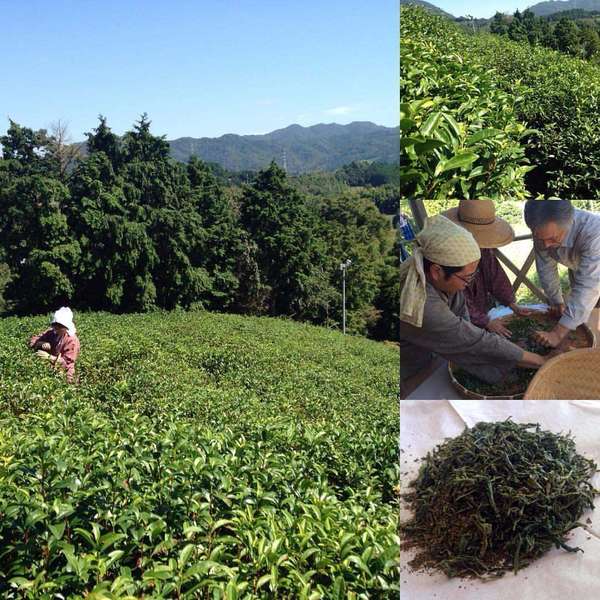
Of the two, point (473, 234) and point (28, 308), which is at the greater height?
point (473, 234)

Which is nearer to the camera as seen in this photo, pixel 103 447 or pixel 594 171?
pixel 103 447

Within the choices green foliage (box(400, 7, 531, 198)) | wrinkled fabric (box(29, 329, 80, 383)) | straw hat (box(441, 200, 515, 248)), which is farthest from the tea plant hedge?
wrinkled fabric (box(29, 329, 80, 383))

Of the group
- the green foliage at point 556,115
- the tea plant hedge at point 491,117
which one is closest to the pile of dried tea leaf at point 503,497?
the tea plant hedge at point 491,117

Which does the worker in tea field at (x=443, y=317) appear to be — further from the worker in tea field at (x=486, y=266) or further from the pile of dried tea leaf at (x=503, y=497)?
the pile of dried tea leaf at (x=503, y=497)

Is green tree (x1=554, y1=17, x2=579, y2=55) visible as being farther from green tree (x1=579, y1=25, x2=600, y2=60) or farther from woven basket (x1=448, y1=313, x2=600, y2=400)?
woven basket (x1=448, y1=313, x2=600, y2=400)

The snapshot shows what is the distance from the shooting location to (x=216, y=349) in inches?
296

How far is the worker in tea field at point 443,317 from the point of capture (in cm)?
156

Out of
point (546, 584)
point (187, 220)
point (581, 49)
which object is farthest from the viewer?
point (187, 220)

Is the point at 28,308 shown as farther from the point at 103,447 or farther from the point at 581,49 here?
the point at 103,447

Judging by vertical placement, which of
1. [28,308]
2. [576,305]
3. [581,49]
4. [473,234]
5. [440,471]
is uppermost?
[581,49]

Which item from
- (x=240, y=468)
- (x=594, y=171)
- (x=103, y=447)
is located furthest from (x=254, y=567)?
(x=594, y=171)

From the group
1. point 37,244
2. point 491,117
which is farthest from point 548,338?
point 37,244

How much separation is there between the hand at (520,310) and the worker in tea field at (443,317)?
7 cm

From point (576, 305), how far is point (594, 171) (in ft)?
8.90
